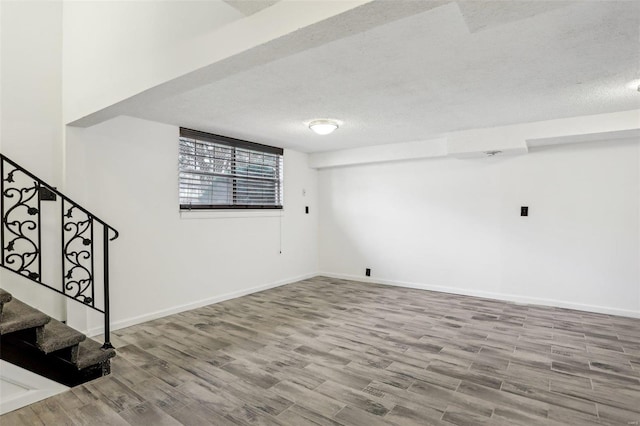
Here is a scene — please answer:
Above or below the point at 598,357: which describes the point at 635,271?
above

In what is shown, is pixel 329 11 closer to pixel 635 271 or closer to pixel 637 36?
pixel 637 36

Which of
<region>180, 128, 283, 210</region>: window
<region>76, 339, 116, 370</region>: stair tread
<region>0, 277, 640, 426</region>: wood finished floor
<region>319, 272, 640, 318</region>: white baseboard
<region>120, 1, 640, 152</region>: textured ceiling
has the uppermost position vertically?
<region>120, 1, 640, 152</region>: textured ceiling

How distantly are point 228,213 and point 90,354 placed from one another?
8.36 ft

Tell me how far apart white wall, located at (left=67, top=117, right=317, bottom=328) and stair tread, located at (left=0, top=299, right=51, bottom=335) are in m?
1.09

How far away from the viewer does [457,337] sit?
3352mm

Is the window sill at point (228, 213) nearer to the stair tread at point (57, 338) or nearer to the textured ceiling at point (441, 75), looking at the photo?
the textured ceiling at point (441, 75)

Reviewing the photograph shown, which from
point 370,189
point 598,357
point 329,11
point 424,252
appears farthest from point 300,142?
point 598,357

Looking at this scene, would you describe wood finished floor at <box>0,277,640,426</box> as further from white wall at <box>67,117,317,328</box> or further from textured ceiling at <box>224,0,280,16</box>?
textured ceiling at <box>224,0,280,16</box>

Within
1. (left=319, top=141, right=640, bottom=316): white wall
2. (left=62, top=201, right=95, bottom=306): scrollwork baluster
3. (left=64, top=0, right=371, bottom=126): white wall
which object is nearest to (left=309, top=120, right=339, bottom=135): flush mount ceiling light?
(left=64, top=0, right=371, bottom=126): white wall

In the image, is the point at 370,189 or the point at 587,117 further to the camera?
the point at 370,189

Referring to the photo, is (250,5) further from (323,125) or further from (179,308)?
(179,308)

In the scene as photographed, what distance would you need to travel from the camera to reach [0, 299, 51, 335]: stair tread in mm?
2117

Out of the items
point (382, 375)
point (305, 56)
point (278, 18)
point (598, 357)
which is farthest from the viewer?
point (598, 357)

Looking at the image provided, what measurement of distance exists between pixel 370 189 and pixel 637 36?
13.4 feet
